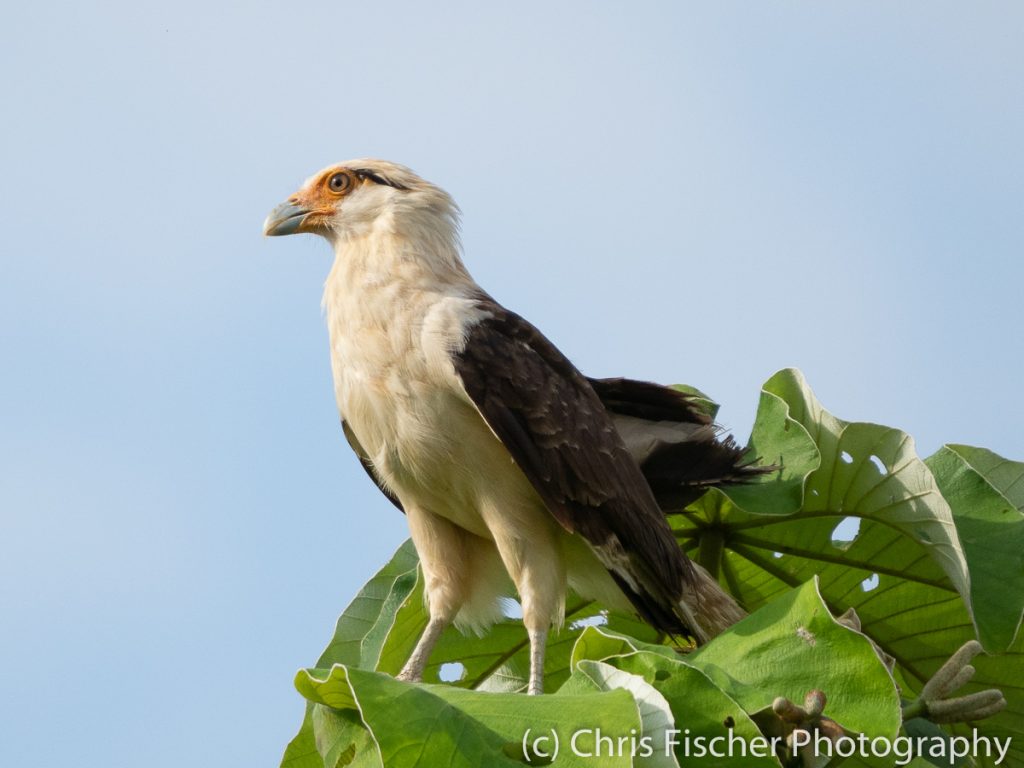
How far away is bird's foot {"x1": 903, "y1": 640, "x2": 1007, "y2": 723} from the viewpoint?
10.7 ft

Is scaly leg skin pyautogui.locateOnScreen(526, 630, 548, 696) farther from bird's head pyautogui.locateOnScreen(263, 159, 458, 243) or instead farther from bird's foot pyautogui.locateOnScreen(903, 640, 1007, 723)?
bird's head pyautogui.locateOnScreen(263, 159, 458, 243)

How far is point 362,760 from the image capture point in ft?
10.4

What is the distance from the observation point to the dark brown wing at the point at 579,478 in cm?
442

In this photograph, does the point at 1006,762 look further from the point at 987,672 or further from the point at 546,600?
the point at 546,600

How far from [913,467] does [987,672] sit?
0.77 meters

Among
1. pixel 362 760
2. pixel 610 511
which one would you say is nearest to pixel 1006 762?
pixel 610 511

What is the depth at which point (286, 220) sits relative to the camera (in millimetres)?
5379

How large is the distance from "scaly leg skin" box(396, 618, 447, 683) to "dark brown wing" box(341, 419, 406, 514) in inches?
26.0

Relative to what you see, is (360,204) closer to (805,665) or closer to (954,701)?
(805,665)

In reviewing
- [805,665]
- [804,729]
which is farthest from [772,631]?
[804,729]

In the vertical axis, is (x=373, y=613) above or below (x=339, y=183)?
below

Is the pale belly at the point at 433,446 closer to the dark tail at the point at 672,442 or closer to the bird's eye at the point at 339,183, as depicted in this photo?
the dark tail at the point at 672,442

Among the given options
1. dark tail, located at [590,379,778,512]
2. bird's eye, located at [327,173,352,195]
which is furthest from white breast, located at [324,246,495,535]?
bird's eye, located at [327,173,352,195]

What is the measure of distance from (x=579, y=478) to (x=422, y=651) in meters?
0.78
